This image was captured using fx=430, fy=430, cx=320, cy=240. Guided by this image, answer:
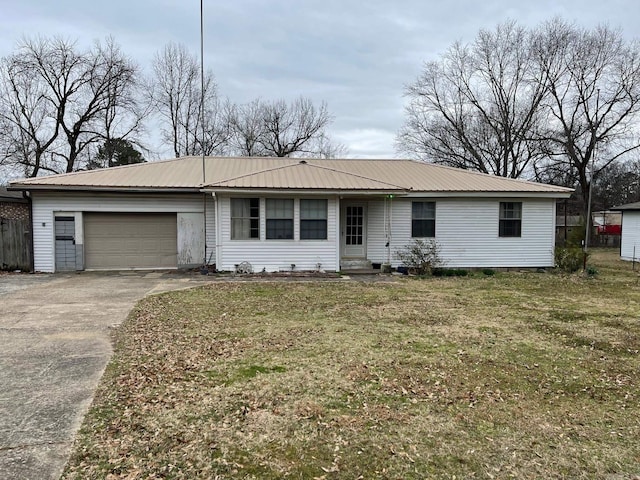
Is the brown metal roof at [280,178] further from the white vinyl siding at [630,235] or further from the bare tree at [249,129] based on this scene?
the bare tree at [249,129]

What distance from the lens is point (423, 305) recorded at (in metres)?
8.49

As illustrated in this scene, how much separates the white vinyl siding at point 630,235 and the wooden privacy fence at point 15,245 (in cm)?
2262

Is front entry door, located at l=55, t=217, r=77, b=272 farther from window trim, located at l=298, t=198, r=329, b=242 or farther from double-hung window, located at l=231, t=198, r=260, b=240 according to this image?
window trim, located at l=298, t=198, r=329, b=242

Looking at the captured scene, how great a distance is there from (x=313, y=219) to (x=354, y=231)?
77.6 inches

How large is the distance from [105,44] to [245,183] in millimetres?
23093

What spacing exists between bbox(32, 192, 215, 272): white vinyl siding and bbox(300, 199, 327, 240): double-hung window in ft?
10.1

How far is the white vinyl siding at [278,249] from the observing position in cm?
1270

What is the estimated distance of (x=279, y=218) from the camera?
1284 centimetres

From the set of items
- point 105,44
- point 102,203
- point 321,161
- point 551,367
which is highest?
point 105,44

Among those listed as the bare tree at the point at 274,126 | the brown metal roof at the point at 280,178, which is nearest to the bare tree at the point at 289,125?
the bare tree at the point at 274,126

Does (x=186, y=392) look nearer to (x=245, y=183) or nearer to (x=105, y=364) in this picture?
(x=105, y=364)

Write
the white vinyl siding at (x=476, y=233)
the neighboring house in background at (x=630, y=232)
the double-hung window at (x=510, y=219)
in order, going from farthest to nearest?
the neighboring house in background at (x=630, y=232) → the double-hung window at (x=510, y=219) → the white vinyl siding at (x=476, y=233)

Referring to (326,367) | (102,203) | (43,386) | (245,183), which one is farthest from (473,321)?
(102,203)

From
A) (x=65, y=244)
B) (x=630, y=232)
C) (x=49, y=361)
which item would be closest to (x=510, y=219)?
(x=630, y=232)
